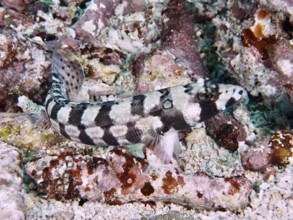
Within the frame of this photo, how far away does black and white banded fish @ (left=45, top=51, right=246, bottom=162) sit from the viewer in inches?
185

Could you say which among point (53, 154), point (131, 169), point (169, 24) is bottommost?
point (53, 154)

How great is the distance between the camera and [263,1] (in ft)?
16.5

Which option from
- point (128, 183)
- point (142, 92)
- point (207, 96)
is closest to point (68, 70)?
point (142, 92)

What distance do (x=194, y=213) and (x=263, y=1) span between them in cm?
330

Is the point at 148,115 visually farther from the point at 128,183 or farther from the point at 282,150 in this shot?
the point at 282,150

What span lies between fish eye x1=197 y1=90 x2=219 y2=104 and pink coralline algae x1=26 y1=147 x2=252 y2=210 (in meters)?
1.07

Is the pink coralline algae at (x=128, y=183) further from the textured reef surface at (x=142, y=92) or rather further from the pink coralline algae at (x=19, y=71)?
the pink coralline algae at (x=19, y=71)

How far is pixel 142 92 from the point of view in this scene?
5.70m

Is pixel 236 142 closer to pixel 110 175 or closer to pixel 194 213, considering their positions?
pixel 194 213

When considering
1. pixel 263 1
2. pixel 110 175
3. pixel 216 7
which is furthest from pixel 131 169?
pixel 216 7

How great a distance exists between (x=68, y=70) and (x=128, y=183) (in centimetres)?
267

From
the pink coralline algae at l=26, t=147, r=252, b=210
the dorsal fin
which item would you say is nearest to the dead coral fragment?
the pink coralline algae at l=26, t=147, r=252, b=210

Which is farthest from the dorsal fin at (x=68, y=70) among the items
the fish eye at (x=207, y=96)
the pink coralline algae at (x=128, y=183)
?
the fish eye at (x=207, y=96)

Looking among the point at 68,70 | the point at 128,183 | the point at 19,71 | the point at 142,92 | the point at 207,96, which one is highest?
the point at 207,96
